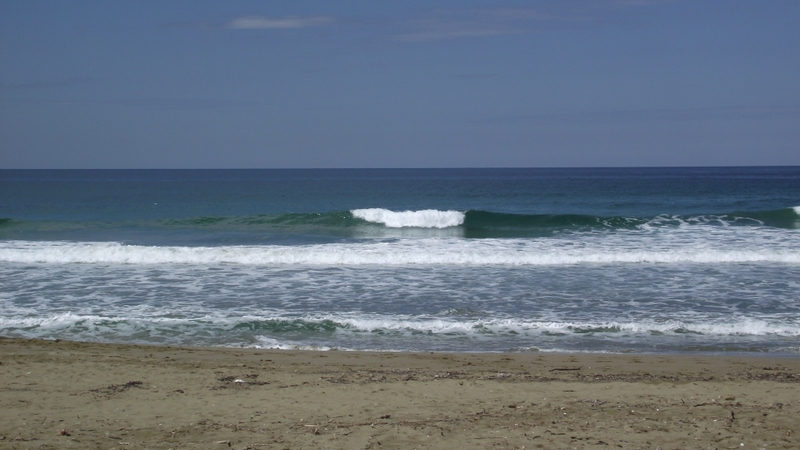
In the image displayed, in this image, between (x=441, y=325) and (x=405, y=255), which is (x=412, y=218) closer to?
(x=405, y=255)

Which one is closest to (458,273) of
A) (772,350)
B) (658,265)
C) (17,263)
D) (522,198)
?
(658,265)

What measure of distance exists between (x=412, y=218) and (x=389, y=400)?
70.4ft

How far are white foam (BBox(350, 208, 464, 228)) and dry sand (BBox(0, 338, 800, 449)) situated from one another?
1896 cm

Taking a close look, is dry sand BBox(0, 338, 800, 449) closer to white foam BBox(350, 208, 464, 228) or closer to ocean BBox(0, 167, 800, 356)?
ocean BBox(0, 167, 800, 356)

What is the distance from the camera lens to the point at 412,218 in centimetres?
2745

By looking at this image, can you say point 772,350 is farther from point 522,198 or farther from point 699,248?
point 522,198

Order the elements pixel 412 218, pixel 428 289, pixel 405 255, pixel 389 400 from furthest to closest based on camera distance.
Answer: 1. pixel 412 218
2. pixel 405 255
3. pixel 428 289
4. pixel 389 400

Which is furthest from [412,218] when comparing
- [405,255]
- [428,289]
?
[428,289]

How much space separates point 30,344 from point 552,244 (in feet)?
43.7

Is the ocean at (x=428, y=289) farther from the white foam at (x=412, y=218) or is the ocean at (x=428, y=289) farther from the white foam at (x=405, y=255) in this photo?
the white foam at (x=412, y=218)

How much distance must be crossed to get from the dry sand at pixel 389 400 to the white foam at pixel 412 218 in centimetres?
1896

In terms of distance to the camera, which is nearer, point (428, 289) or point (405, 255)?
point (428, 289)

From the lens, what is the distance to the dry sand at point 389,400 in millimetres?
5113

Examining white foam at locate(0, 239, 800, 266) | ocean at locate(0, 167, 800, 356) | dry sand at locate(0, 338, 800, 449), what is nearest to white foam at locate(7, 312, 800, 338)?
ocean at locate(0, 167, 800, 356)
